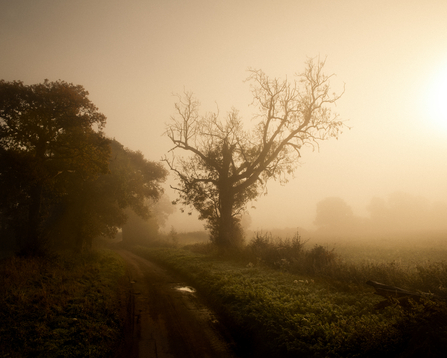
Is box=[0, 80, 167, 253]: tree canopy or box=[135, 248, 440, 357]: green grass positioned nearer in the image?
box=[135, 248, 440, 357]: green grass

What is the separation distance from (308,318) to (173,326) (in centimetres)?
403

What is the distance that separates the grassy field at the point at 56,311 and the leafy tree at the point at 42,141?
12.4 feet

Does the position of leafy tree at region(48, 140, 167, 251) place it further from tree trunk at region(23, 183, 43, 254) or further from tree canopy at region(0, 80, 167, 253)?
tree trunk at region(23, 183, 43, 254)

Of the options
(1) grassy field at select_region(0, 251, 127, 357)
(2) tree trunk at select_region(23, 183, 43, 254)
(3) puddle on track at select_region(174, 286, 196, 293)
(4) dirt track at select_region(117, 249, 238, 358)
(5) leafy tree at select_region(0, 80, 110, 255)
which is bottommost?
(3) puddle on track at select_region(174, 286, 196, 293)

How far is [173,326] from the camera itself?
7.26 metres

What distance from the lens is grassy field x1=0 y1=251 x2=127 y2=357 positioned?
218 inches

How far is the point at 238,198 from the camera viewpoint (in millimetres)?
24281

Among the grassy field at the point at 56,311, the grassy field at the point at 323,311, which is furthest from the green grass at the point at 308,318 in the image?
the grassy field at the point at 56,311

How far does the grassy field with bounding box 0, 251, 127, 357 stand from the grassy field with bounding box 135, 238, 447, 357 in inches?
143

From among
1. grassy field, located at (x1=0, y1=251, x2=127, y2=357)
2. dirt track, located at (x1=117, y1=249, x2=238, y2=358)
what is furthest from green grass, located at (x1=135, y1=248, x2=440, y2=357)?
grassy field, located at (x1=0, y1=251, x2=127, y2=357)

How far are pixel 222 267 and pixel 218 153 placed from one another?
1200 centimetres

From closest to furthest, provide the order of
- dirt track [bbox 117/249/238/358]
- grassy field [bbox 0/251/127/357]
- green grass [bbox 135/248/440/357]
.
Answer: green grass [bbox 135/248/440/357]
grassy field [bbox 0/251/127/357]
dirt track [bbox 117/249/238/358]

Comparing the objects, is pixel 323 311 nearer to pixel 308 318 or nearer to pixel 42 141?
pixel 308 318

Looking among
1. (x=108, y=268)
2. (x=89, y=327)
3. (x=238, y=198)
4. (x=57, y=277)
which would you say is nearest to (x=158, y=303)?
(x=89, y=327)
